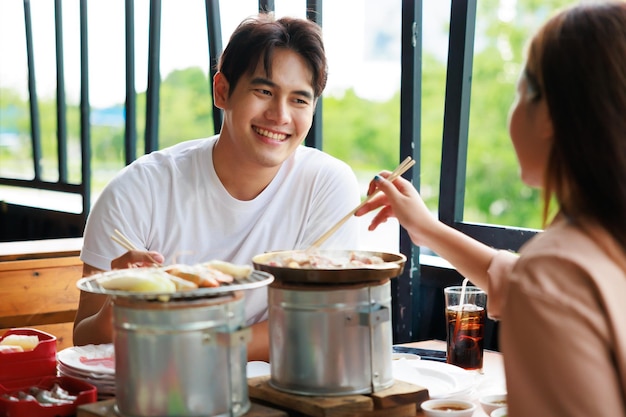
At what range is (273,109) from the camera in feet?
8.41

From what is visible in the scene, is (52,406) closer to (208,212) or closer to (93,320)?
(93,320)

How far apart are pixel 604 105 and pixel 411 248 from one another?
2.55m

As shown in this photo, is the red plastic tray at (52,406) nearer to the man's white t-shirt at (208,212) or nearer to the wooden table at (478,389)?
the wooden table at (478,389)

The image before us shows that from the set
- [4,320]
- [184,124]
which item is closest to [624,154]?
[4,320]

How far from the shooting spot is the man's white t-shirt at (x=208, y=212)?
250 centimetres

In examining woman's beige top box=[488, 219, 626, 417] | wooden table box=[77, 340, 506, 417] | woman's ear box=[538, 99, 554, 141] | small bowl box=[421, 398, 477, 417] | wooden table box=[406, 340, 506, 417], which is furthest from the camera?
wooden table box=[406, 340, 506, 417]

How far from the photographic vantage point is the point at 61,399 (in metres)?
1.69

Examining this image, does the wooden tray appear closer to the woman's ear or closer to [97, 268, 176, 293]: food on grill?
[97, 268, 176, 293]: food on grill

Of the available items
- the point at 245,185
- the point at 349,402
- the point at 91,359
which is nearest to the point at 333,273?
the point at 349,402

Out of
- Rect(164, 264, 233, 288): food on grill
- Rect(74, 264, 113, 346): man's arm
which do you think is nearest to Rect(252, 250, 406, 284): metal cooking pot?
Rect(164, 264, 233, 288): food on grill

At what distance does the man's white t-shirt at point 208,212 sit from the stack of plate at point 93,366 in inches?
19.1

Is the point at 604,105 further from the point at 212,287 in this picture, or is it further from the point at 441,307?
the point at 441,307

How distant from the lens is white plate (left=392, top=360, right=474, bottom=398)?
6.05 ft

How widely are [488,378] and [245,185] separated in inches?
39.0
